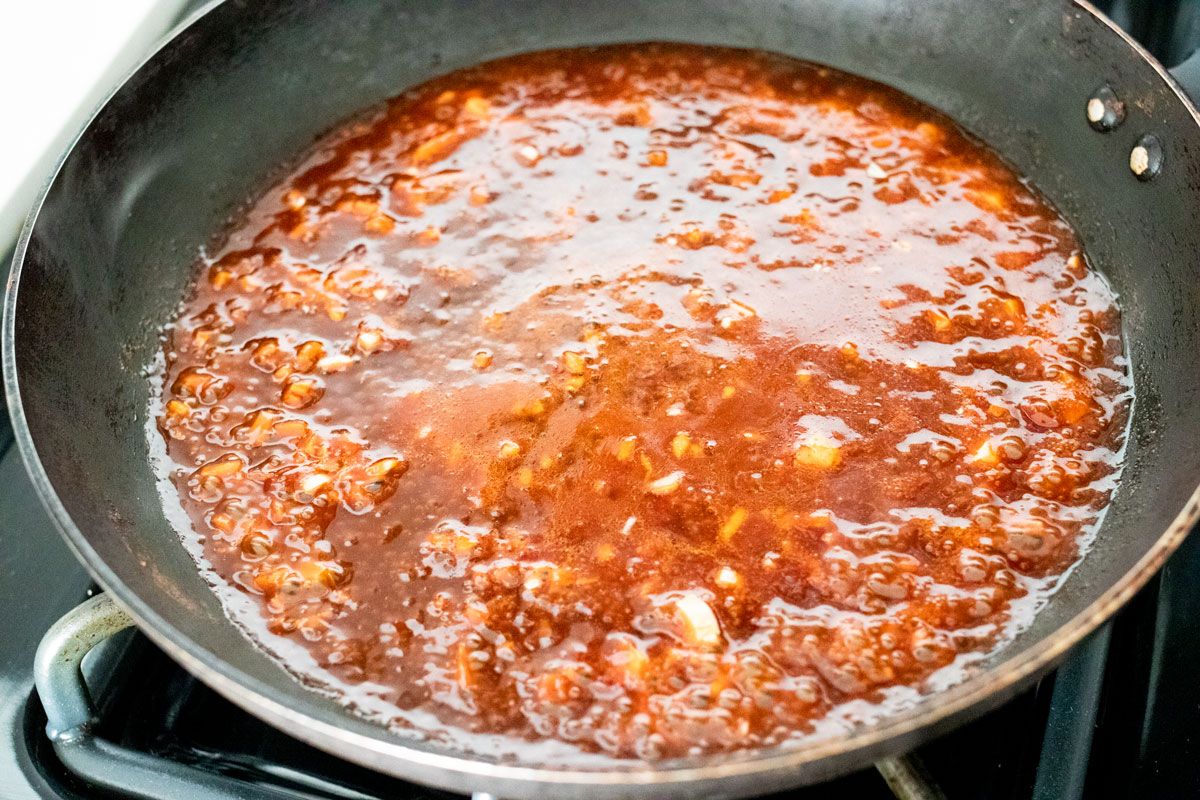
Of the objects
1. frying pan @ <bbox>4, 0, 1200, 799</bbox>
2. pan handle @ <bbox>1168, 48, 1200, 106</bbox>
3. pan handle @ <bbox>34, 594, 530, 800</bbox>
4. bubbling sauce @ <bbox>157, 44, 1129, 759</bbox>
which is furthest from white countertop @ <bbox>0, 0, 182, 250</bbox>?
pan handle @ <bbox>1168, 48, 1200, 106</bbox>

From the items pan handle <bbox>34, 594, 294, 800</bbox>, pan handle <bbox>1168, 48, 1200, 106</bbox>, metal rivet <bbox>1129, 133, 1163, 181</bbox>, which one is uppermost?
pan handle <bbox>1168, 48, 1200, 106</bbox>

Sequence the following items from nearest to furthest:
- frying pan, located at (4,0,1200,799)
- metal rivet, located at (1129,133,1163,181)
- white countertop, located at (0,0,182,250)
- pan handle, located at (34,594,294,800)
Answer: frying pan, located at (4,0,1200,799) < pan handle, located at (34,594,294,800) < metal rivet, located at (1129,133,1163,181) < white countertop, located at (0,0,182,250)

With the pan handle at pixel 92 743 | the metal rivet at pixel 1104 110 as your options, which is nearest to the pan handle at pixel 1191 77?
the metal rivet at pixel 1104 110

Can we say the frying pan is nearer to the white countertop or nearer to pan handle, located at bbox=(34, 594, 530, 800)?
pan handle, located at bbox=(34, 594, 530, 800)

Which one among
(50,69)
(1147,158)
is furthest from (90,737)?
(1147,158)

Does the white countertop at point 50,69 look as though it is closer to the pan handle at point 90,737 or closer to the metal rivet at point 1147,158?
the pan handle at point 90,737

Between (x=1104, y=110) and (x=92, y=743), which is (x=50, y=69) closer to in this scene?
(x=92, y=743)
